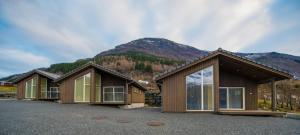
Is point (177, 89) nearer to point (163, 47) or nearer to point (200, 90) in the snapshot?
point (200, 90)

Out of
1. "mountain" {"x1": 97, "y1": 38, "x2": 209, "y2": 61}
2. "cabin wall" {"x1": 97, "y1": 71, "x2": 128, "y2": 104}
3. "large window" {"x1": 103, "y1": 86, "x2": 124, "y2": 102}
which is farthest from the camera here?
"mountain" {"x1": 97, "y1": 38, "x2": 209, "y2": 61}

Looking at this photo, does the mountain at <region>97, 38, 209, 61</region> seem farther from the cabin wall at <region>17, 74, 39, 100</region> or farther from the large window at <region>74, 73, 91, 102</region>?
the large window at <region>74, 73, 91, 102</region>

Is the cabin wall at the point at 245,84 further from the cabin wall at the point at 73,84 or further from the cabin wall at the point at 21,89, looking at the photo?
the cabin wall at the point at 21,89

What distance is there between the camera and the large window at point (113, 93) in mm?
22438

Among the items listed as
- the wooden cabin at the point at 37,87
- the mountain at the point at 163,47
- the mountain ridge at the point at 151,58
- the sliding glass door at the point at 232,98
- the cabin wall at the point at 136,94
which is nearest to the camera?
the sliding glass door at the point at 232,98

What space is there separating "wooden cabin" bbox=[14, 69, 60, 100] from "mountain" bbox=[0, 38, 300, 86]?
13692mm

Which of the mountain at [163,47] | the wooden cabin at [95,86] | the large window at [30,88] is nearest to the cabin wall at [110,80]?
the wooden cabin at [95,86]

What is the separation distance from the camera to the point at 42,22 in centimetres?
2409

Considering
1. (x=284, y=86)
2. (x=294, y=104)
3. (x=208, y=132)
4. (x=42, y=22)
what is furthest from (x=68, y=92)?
(x=284, y=86)

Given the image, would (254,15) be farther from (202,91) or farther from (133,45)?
(133,45)

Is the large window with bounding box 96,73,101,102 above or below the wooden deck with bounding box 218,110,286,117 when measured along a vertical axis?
above

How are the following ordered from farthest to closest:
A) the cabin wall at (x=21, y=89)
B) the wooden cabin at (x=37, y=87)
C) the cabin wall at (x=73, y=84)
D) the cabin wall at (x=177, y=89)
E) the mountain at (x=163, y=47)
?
the mountain at (x=163, y=47), the cabin wall at (x=21, y=89), the wooden cabin at (x=37, y=87), the cabin wall at (x=73, y=84), the cabin wall at (x=177, y=89)

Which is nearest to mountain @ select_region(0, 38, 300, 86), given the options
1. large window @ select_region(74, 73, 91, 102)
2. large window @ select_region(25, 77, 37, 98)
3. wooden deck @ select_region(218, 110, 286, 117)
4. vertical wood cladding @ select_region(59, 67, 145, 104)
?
vertical wood cladding @ select_region(59, 67, 145, 104)

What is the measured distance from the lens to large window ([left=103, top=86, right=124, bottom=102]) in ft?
73.6
